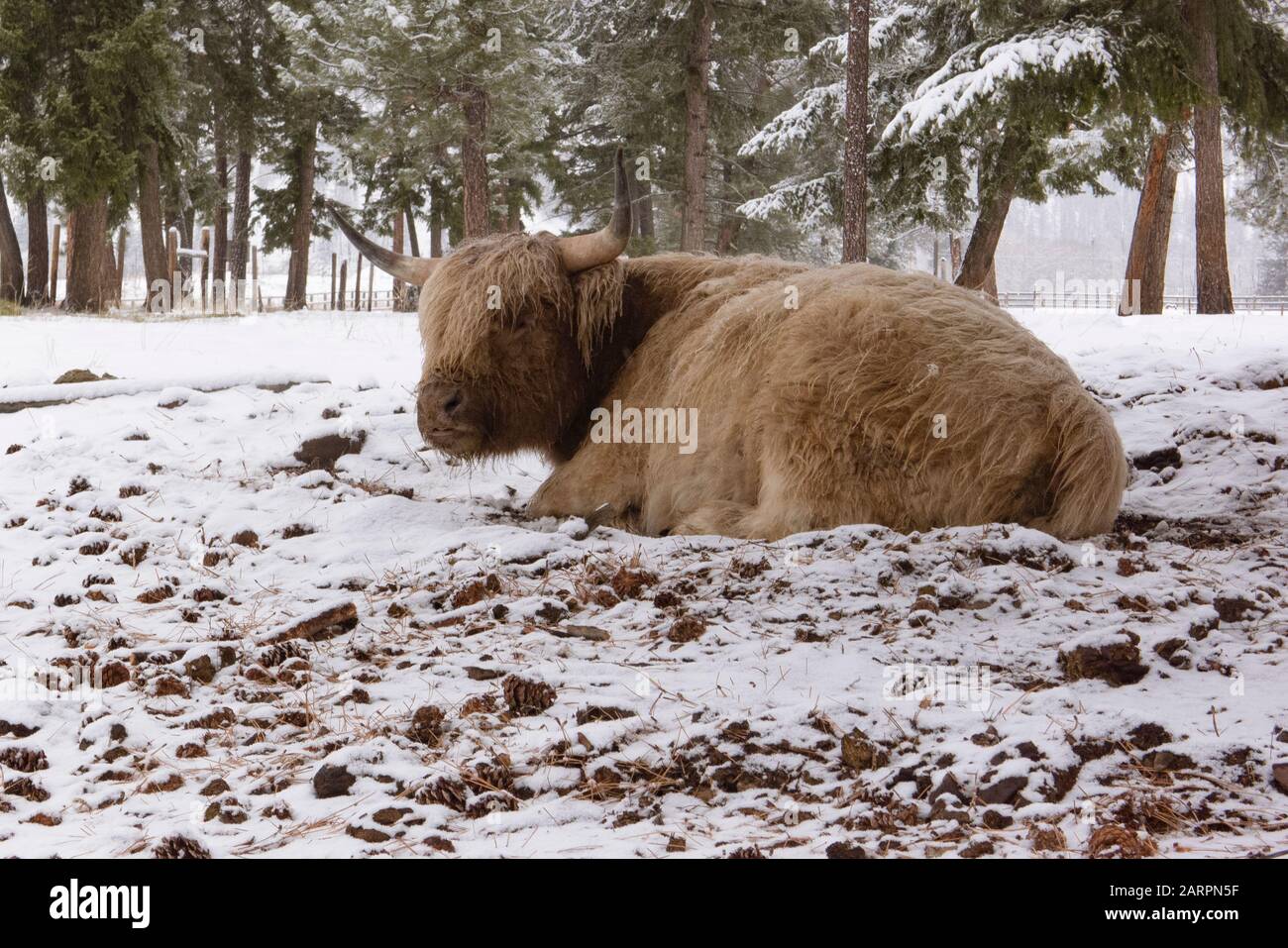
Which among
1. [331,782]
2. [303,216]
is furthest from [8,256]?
[331,782]

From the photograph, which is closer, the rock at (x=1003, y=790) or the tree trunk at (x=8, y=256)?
the rock at (x=1003, y=790)

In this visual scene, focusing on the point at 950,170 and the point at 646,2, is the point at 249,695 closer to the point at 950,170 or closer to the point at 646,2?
the point at 950,170

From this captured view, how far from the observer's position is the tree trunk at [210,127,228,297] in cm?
2597

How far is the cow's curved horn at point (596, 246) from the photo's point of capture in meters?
5.80

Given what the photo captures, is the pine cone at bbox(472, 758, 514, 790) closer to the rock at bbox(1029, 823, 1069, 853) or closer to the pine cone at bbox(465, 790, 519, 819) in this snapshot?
the pine cone at bbox(465, 790, 519, 819)

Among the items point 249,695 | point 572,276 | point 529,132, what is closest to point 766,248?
point 529,132

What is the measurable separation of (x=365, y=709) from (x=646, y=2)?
15.7 metres

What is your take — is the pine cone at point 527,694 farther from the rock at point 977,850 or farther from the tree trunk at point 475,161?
the tree trunk at point 475,161

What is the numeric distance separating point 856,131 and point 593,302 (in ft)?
19.6

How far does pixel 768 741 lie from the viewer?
2.85 m

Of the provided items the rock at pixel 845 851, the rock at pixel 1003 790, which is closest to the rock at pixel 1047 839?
the rock at pixel 1003 790

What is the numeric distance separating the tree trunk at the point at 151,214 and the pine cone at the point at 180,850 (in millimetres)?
17756

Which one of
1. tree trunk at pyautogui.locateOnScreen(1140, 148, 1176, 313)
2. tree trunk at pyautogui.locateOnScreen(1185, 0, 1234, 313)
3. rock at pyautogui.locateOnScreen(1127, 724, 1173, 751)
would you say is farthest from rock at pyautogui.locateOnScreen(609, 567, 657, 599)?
tree trunk at pyautogui.locateOnScreen(1140, 148, 1176, 313)

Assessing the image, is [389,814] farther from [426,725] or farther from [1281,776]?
[1281,776]
